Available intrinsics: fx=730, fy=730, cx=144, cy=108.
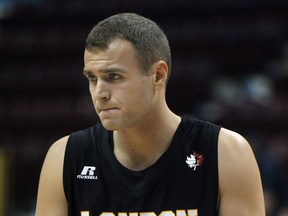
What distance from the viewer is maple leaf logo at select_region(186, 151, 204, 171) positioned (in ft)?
10.5

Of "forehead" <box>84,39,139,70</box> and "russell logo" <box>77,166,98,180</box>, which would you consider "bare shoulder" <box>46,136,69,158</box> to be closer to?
"russell logo" <box>77,166,98,180</box>

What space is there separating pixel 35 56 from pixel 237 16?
326cm

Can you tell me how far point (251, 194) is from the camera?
3084 mm

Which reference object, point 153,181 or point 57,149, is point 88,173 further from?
point 153,181

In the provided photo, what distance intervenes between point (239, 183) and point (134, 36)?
758mm

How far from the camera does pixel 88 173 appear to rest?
3.24 meters

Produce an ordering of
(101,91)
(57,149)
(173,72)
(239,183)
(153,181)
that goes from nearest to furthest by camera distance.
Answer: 1. (101,91)
2. (239,183)
3. (153,181)
4. (57,149)
5. (173,72)

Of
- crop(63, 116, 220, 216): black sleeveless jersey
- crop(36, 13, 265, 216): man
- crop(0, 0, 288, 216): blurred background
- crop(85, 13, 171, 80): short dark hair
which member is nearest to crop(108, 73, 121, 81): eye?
crop(36, 13, 265, 216): man

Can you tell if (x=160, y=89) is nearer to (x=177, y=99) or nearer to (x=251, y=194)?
(x=251, y=194)

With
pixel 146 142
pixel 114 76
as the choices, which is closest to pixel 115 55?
pixel 114 76

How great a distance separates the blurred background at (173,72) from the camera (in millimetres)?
9281

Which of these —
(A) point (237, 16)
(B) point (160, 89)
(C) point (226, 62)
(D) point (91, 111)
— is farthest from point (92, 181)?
(A) point (237, 16)

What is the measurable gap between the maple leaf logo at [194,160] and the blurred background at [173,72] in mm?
4859

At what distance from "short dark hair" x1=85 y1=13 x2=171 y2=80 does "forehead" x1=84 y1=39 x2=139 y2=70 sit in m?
0.02
